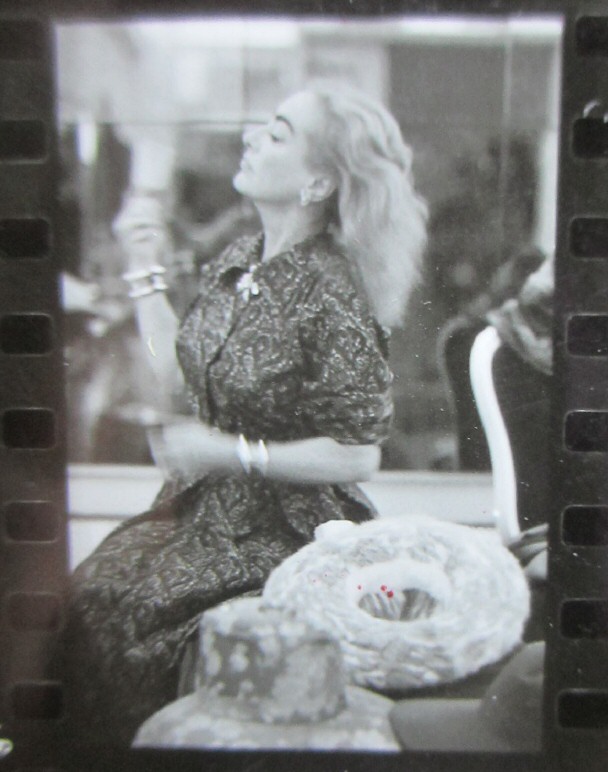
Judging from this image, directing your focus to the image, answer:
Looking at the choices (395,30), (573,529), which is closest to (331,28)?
(395,30)

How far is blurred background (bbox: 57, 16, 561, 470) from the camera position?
0.91 meters

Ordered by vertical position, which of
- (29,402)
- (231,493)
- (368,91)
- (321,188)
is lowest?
(231,493)

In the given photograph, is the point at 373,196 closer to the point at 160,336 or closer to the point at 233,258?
the point at 233,258

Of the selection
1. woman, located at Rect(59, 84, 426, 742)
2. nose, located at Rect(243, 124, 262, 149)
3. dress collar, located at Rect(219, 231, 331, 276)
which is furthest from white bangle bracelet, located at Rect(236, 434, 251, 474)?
nose, located at Rect(243, 124, 262, 149)

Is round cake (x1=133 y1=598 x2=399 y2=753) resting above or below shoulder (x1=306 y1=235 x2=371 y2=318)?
below

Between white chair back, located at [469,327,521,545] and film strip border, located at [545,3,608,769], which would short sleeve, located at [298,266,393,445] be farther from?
film strip border, located at [545,3,608,769]

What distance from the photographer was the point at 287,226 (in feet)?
3.11

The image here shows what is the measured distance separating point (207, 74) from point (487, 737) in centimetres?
89

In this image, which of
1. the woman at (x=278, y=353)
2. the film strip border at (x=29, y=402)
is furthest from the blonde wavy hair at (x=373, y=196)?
the film strip border at (x=29, y=402)

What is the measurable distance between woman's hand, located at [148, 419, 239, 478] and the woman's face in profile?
289mm

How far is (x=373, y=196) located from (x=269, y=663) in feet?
1.91

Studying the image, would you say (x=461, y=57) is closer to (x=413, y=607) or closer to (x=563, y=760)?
(x=413, y=607)

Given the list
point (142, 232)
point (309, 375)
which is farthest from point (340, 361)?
point (142, 232)

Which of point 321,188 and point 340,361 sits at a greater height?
point 321,188
